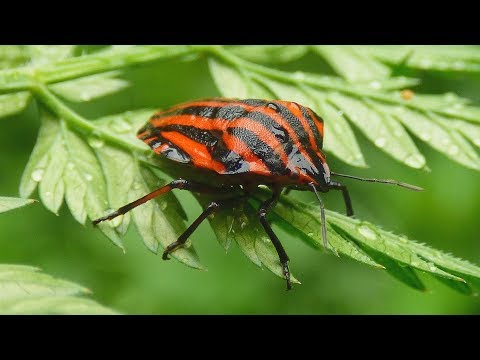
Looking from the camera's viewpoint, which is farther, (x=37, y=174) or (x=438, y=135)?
(x=438, y=135)

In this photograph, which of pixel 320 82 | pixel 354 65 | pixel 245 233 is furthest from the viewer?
pixel 354 65

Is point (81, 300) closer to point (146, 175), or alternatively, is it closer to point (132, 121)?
point (146, 175)

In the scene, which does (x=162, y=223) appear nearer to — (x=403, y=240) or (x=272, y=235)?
(x=272, y=235)

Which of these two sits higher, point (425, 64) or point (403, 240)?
point (425, 64)

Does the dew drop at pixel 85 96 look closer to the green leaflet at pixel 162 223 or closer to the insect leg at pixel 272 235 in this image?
the green leaflet at pixel 162 223

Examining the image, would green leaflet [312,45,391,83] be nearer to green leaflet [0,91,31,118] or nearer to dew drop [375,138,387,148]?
dew drop [375,138,387,148]

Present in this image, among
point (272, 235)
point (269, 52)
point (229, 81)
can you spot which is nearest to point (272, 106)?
point (272, 235)

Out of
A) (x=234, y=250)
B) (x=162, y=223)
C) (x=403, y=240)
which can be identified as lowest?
(x=234, y=250)

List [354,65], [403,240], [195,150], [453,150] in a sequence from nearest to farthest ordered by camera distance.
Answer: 1. [403,240]
2. [195,150]
3. [453,150]
4. [354,65]
